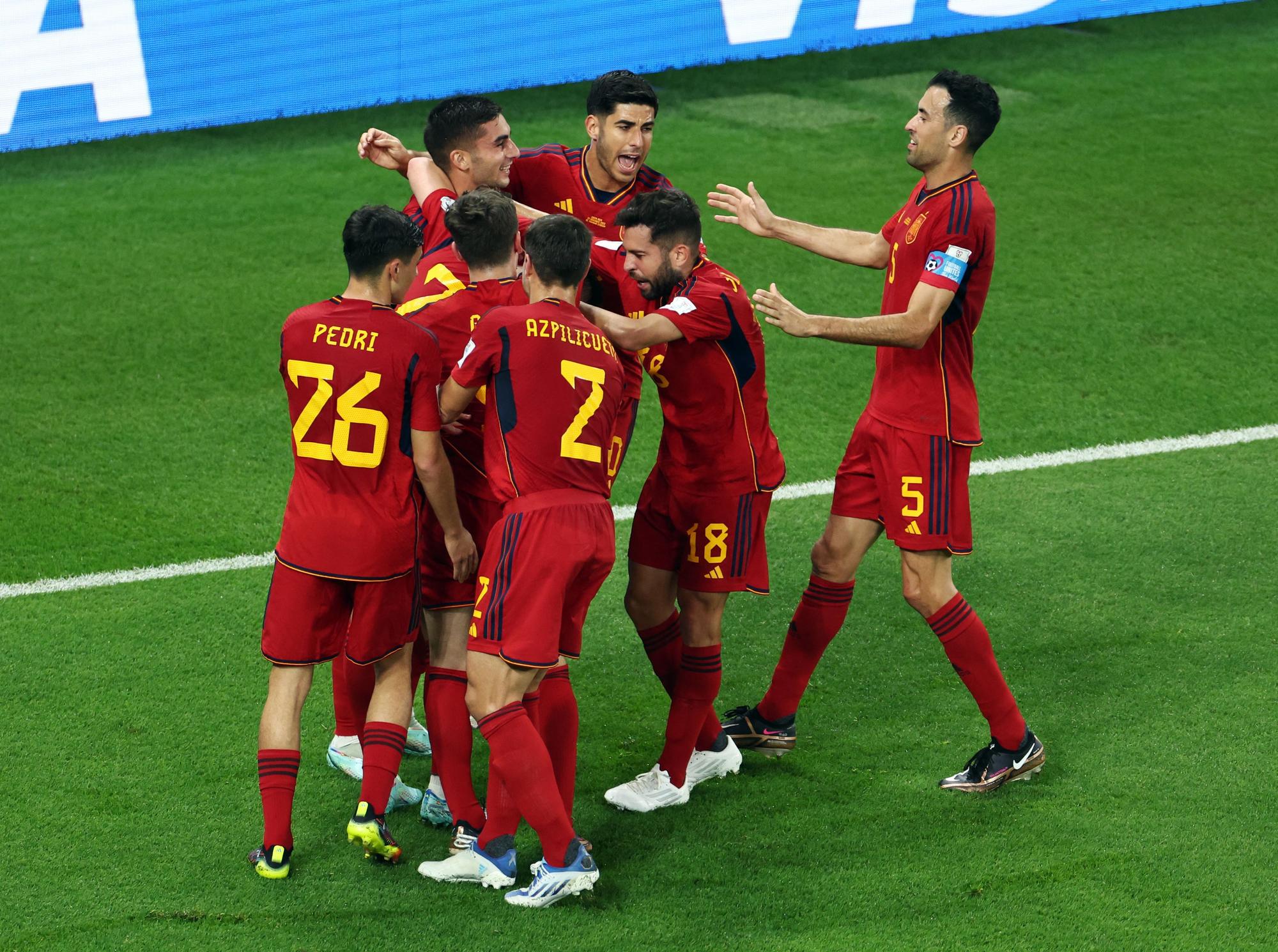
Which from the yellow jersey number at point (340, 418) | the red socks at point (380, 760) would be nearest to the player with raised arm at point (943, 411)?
the yellow jersey number at point (340, 418)

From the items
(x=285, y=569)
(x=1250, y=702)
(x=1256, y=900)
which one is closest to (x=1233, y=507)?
(x=1250, y=702)

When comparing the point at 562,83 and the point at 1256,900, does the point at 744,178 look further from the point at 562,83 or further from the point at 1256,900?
the point at 1256,900

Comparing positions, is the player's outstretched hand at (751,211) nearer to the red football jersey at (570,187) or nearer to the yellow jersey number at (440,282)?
the red football jersey at (570,187)

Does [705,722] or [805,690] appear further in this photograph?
[805,690]

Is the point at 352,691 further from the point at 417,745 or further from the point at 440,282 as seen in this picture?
the point at 440,282

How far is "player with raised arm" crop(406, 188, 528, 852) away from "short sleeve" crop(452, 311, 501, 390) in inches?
4.8

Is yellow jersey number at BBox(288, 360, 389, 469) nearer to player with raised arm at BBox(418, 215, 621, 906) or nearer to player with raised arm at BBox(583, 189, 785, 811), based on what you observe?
player with raised arm at BBox(418, 215, 621, 906)

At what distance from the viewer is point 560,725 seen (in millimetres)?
4461

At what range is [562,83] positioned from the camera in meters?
11.6

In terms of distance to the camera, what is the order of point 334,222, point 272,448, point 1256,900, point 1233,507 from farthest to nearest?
point 334,222, point 272,448, point 1233,507, point 1256,900

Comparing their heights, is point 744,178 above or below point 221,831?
above

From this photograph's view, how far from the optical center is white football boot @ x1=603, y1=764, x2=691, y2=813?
4.83 m

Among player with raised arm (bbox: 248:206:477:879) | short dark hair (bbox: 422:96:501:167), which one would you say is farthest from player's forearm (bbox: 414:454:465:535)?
short dark hair (bbox: 422:96:501:167)

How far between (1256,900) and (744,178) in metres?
7.45
